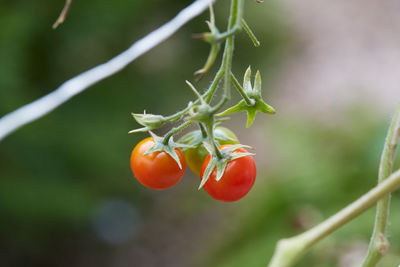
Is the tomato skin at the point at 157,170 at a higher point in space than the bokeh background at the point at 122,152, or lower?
lower

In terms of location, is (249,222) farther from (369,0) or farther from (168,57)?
(369,0)

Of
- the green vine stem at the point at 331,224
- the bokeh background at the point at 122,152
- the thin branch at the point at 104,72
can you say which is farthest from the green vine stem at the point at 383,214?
the bokeh background at the point at 122,152

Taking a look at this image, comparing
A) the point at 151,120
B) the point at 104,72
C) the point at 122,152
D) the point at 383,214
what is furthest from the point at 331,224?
the point at 122,152

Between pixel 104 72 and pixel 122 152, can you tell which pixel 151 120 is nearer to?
pixel 104 72

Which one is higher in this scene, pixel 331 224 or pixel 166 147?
pixel 166 147

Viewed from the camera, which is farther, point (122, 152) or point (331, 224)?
point (122, 152)

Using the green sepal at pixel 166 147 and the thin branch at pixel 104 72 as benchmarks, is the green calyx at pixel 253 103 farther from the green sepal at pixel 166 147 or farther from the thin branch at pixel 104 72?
the thin branch at pixel 104 72

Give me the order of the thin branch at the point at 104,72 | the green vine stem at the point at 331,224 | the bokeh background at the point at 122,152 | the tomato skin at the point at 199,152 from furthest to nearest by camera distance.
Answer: the bokeh background at the point at 122,152 → the thin branch at the point at 104,72 → the tomato skin at the point at 199,152 → the green vine stem at the point at 331,224

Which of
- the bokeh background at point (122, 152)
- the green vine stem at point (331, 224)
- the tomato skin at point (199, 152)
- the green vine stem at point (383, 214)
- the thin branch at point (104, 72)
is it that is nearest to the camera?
the green vine stem at point (331, 224)
